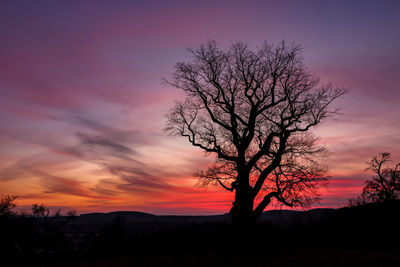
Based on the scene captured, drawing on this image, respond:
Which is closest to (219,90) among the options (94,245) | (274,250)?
(274,250)

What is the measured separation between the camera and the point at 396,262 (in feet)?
52.9

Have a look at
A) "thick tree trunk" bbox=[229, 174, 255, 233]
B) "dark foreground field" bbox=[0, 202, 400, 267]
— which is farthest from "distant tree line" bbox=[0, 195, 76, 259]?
"thick tree trunk" bbox=[229, 174, 255, 233]

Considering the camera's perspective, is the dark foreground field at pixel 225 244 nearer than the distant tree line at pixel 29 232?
Yes

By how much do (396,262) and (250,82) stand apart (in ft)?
44.3

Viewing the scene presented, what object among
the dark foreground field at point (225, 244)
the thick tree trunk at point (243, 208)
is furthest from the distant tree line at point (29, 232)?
the thick tree trunk at point (243, 208)

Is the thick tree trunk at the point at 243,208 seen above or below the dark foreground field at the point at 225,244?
above

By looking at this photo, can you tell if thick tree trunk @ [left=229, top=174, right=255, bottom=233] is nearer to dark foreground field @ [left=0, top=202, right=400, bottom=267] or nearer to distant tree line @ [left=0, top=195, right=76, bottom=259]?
dark foreground field @ [left=0, top=202, right=400, bottom=267]

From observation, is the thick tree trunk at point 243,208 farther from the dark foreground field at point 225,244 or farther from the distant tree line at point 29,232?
the distant tree line at point 29,232

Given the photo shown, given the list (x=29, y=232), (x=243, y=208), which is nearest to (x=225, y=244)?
Result: (x=243, y=208)

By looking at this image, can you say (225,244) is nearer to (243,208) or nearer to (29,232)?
(243,208)

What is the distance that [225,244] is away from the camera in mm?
22656

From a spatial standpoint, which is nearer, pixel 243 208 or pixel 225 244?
pixel 243 208

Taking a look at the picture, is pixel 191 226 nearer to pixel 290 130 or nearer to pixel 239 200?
pixel 239 200

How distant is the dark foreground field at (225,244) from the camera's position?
17766 mm
